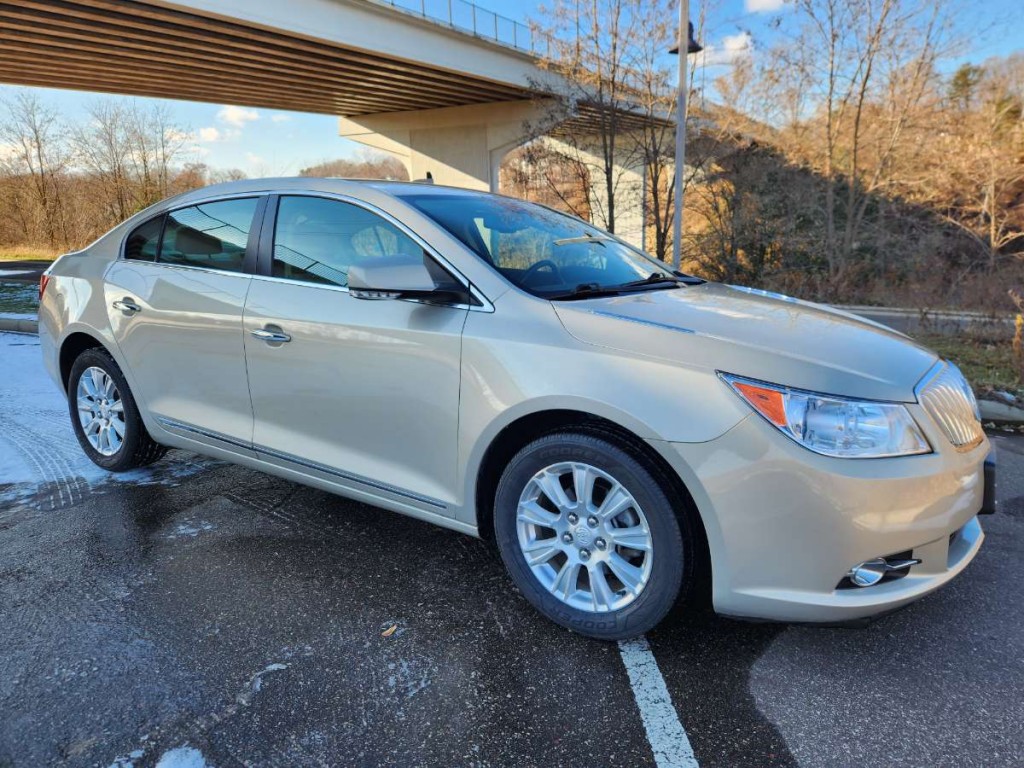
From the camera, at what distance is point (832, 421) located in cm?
212

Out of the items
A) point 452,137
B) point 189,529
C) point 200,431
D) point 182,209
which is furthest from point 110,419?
point 452,137

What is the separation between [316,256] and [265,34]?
2049 cm

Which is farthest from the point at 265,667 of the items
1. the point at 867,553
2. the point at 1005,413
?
the point at 1005,413

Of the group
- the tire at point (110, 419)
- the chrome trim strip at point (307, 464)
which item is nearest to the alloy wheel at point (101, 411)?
the tire at point (110, 419)

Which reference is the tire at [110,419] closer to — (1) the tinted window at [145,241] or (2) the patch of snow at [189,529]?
(1) the tinted window at [145,241]

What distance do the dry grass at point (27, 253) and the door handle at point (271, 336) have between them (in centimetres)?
2817

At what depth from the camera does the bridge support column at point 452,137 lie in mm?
30956

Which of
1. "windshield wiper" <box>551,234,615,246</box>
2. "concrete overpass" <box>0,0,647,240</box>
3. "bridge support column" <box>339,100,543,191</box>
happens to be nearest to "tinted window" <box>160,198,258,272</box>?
Answer: "windshield wiper" <box>551,234,615,246</box>

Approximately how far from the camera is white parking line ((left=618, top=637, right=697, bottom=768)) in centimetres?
198

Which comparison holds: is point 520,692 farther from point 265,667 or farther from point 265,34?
point 265,34

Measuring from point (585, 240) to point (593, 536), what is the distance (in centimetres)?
167

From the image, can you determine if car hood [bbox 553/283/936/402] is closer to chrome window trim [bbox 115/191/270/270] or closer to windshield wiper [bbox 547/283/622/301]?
windshield wiper [bbox 547/283/622/301]

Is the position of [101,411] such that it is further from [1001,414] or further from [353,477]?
[1001,414]

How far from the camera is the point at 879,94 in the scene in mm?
16578
